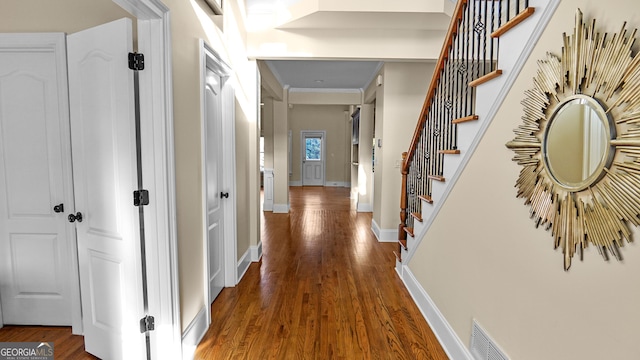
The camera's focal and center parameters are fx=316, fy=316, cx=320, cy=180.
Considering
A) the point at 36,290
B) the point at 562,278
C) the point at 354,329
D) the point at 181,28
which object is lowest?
the point at 354,329

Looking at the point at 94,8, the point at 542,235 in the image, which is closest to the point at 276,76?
the point at 94,8

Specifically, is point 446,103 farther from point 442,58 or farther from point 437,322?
point 437,322

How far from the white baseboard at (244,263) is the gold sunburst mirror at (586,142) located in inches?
110

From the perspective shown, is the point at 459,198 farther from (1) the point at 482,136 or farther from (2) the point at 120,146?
(2) the point at 120,146

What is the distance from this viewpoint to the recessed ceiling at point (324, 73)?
17.9 feet

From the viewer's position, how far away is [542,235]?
1337mm

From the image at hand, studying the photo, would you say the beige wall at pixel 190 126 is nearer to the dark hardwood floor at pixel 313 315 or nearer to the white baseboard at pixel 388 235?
the dark hardwood floor at pixel 313 315

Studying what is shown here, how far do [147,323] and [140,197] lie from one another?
76 cm

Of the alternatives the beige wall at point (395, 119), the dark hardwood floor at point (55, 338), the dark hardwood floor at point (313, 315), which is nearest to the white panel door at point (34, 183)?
the dark hardwood floor at point (55, 338)

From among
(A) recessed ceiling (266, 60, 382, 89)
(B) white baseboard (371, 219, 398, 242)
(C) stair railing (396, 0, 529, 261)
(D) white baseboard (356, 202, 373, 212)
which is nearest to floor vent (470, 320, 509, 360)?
(C) stair railing (396, 0, 529, 261)

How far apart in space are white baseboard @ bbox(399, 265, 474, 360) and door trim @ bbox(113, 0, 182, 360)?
1.76 meters

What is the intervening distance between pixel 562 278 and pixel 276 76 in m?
5.73

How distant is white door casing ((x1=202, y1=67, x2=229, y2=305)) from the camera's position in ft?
8.97

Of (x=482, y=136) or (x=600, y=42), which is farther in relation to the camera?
(x=482, y=136)
